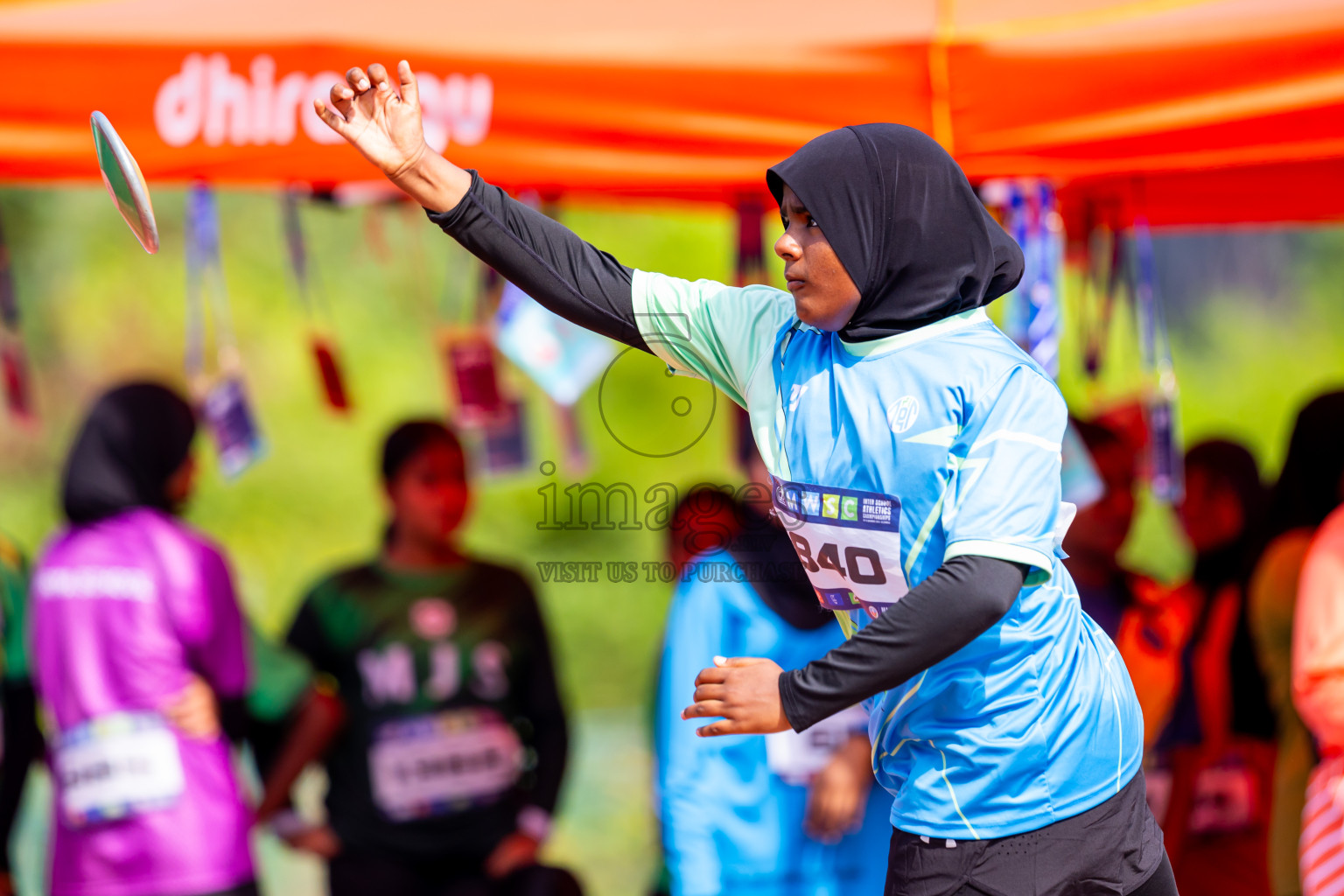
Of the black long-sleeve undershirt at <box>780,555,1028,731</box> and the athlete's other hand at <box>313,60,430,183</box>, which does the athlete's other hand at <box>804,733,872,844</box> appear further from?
the athlete's other hand at <box>313,60,430,183</box>

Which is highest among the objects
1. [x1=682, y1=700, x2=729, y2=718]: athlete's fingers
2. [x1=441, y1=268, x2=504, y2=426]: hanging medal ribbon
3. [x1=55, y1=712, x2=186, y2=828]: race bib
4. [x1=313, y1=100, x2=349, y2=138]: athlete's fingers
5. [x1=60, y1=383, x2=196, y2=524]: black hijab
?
[x1=313, y1=100, x2=349, y2=138]: athlete's fingers

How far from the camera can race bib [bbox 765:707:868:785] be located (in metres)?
2.58

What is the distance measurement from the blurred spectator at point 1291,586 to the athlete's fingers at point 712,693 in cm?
205

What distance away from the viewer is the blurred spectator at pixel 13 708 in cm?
Answer: 343

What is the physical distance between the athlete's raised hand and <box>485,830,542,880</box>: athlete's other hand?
7.38 feet

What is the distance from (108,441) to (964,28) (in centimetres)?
225

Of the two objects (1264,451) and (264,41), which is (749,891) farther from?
(1264,451)

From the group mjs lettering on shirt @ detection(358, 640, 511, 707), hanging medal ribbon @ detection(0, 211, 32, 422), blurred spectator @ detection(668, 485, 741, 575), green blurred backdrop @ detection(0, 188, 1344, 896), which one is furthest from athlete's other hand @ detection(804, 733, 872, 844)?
green blurred backdrop @ detection(0, 188, 1344, 896)

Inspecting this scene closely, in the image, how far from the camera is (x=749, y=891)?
252 centimetres

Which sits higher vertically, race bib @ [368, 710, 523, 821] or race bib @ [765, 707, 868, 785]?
race bib @ [765, 707, 868, 785]

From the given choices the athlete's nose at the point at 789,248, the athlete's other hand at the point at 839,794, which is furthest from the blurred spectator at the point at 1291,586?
the athlete's nose at the point at 789,248

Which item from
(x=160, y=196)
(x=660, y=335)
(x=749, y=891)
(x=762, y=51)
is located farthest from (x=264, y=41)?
(x=160, y=196)

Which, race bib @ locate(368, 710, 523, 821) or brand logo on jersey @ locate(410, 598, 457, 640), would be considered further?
brand logo on jersey @ locate(410, 598, 457, 640)

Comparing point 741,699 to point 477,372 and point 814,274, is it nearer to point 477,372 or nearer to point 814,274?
point 814,274
